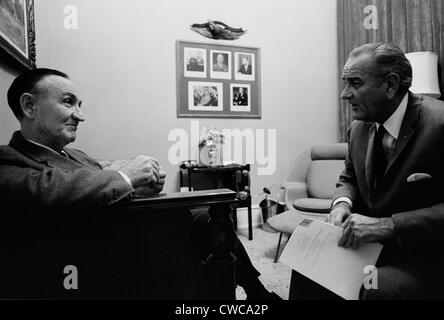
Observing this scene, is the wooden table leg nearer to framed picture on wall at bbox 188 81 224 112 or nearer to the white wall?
the white wall

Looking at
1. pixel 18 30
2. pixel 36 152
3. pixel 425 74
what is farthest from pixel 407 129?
pixel 425 74

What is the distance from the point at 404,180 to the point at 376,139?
21cm

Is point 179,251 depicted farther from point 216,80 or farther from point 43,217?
point 216,80

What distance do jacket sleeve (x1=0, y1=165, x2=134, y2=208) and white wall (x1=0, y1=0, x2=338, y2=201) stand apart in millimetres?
2110

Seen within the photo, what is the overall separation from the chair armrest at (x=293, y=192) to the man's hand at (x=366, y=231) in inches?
79.8

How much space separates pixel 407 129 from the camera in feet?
3.39

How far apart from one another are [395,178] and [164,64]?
9.45ft

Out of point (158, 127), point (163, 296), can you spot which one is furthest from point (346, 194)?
point (158, 127)

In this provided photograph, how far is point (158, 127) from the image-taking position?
133 inches

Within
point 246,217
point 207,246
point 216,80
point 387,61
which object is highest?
point 216,80

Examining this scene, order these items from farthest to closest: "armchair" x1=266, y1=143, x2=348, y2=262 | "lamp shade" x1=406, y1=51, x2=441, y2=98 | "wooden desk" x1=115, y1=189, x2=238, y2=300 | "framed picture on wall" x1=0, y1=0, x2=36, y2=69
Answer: "armchair" x1=266, y1=143, x2=348, y2=262, "lamp shade" x1=406, y1=51, x2=441, y2=98, "framed picture on wall" x1=0, y1=0, x2=36, y2=69, "wooden desk" x1=115, y1=189, x2=238, y2=300

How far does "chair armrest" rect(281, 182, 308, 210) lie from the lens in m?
3.07

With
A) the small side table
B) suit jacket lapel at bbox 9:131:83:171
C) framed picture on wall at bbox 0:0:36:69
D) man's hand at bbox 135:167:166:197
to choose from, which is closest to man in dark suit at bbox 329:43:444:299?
man's hand at bbox 135:167:166:197

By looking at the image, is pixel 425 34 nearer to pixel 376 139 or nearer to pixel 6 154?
pixel 376 139
